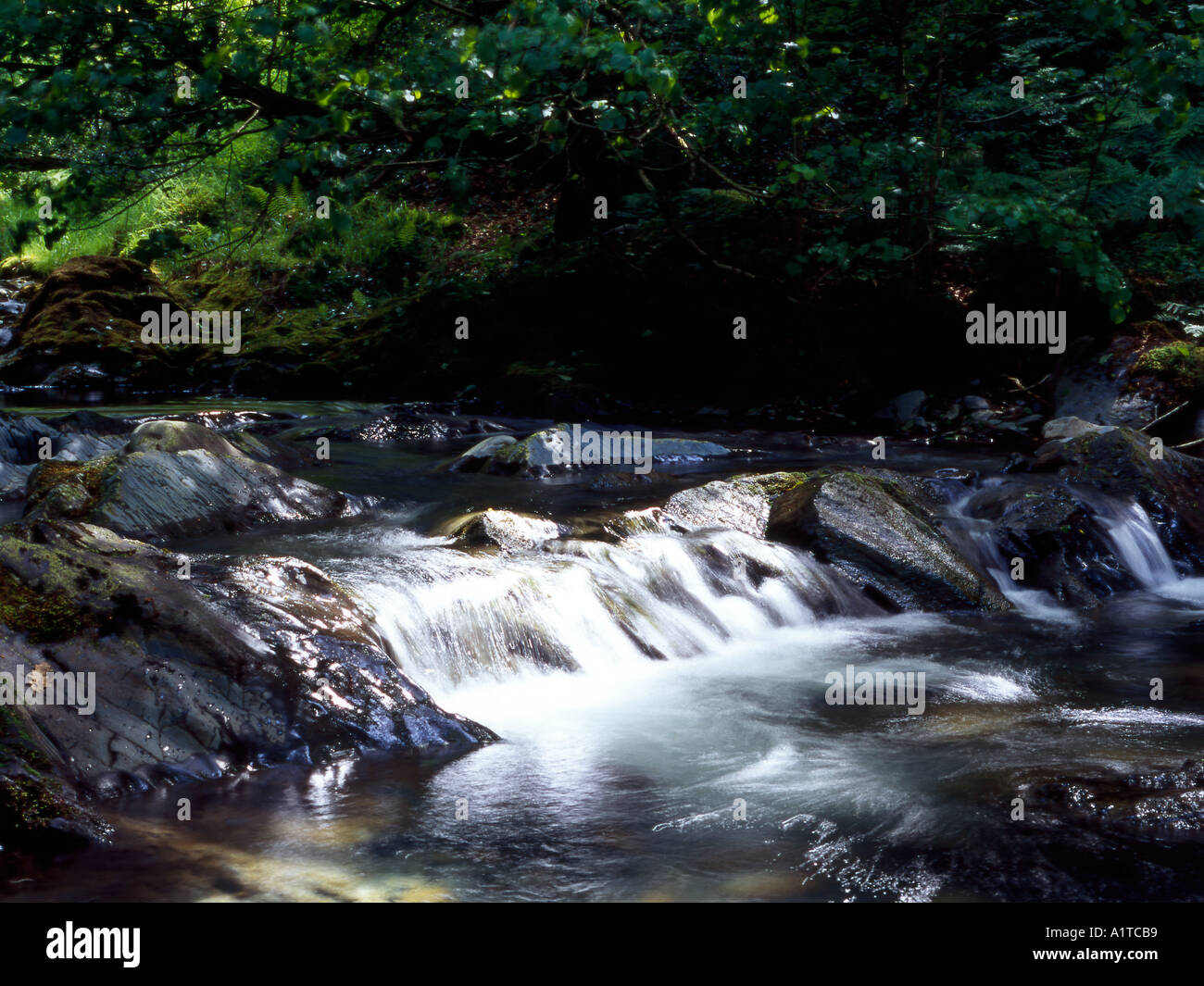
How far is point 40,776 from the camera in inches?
145

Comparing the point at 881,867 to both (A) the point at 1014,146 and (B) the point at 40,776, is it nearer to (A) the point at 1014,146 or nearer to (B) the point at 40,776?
(B) the point at 40,776

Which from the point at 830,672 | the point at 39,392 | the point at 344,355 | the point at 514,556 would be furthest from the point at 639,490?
the point at 39,392

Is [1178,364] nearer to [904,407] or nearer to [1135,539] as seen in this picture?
[904,407]

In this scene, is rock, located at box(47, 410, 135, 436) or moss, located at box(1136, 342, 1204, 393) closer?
rock, located at box(47, 410, 135, 436)

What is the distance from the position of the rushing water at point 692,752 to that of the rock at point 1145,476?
89cm

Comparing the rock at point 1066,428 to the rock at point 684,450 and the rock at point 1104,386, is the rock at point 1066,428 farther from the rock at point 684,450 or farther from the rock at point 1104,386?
the rock at point 684,450

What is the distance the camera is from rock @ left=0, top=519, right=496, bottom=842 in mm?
4152

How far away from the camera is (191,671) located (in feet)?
14.6

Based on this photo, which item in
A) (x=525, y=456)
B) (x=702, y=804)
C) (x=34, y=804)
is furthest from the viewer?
(x=525, y=456)

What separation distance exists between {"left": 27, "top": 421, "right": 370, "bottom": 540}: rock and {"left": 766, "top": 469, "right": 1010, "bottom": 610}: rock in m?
3.55

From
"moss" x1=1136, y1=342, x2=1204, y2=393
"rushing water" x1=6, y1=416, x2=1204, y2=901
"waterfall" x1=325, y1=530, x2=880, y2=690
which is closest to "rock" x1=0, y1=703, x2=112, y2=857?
"rushing water" x1=6, y1=416, x2=1204, y2=901

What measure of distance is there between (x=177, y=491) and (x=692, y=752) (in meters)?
4.75

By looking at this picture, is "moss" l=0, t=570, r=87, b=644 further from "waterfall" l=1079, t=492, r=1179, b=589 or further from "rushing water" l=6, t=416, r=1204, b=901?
"waterfall" l=1079, t=492, r=1179, b=589

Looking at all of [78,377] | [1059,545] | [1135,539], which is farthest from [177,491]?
[78,377]
